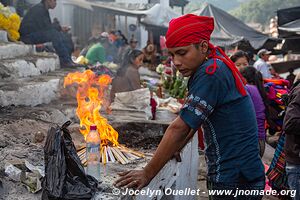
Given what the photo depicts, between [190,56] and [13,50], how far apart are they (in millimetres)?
5060

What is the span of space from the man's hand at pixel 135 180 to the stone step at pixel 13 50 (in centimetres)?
439

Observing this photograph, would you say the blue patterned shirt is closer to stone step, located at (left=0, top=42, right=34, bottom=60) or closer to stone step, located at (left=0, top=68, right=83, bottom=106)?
stone step, located at (left=0, top=68, right=83, bottom=106)

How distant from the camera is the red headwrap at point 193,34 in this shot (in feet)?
7.16

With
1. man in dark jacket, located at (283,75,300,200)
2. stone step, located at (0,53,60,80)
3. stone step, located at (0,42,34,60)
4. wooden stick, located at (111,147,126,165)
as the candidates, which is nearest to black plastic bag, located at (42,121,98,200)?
wooden stick, located at (111,147,126,165)

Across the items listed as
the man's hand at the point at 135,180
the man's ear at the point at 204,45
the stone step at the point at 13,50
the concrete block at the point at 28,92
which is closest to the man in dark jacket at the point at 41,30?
the stone step at the point at 13,50

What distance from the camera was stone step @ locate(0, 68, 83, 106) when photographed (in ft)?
15.4

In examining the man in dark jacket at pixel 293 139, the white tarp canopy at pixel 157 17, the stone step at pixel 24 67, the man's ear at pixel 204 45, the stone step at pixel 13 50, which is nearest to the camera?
the man's ear at pixel 204 45

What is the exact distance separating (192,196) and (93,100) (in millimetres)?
1718

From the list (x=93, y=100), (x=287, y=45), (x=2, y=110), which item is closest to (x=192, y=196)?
(x=93, y=100)

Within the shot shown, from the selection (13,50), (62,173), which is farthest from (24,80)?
(62,173)

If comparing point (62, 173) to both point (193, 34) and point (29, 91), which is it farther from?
point (29, 91)

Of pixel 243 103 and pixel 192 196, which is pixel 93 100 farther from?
pixel 243 103

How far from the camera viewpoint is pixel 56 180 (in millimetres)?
2203

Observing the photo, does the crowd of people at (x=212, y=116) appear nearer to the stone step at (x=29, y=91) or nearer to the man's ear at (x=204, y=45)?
the man's ear at (x=204, y=45)
